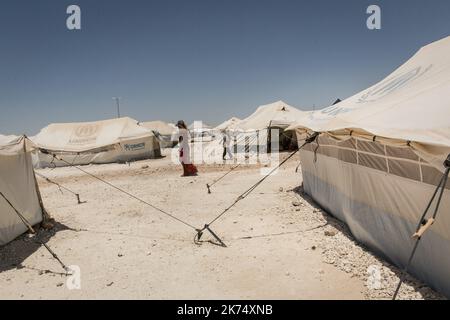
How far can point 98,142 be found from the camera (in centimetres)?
2606

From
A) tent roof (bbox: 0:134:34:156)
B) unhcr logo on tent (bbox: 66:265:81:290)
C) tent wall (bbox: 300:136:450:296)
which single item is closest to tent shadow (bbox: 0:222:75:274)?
unhcr logo on tent (bbox: 66:265:81:290)

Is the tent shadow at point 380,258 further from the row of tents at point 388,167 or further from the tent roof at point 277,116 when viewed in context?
the tent roof at point 277,116

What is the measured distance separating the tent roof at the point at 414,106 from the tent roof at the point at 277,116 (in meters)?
18.8

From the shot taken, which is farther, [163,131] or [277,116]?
[163,131]

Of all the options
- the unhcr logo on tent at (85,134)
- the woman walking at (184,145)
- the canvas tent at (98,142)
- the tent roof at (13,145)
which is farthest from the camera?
the unhcr logo on tent at (85,134)

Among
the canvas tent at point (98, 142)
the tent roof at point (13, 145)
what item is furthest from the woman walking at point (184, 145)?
the canvas tent at point (98, 142)

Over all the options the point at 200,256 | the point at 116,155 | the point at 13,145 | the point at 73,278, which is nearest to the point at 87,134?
the point at 116,155

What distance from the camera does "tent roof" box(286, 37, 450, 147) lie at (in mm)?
4430

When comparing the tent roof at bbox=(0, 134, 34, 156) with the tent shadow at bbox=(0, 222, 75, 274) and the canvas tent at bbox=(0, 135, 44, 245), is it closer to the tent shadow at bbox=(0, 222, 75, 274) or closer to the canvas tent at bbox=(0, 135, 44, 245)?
the canvas tent at bbox=(0, 135, 44, 245)

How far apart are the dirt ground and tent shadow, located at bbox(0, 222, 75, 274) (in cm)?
2

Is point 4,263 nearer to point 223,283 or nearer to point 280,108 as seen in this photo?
point 223,283

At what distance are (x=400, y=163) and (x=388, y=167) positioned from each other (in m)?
0.36

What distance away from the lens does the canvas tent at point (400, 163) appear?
14.9 ft

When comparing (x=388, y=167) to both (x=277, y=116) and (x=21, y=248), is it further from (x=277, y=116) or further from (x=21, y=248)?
(x=277, y=116)
